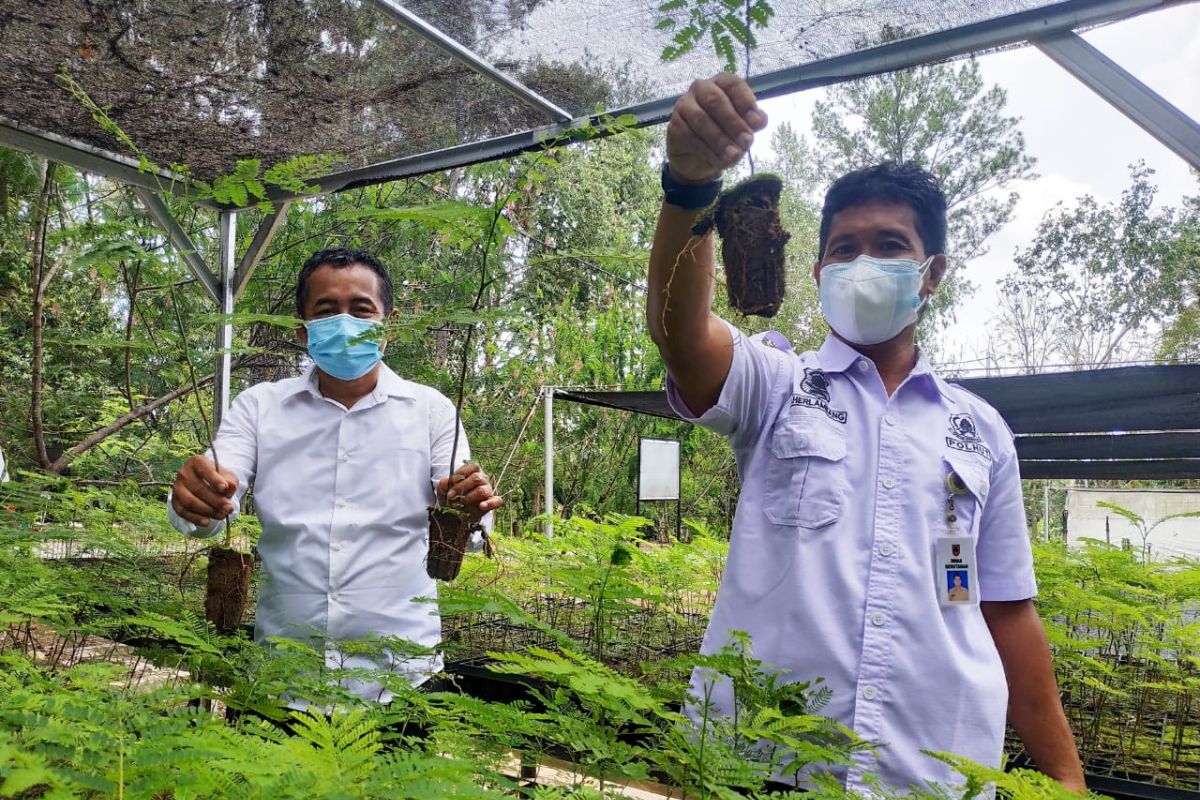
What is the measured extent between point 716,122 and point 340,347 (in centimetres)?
163

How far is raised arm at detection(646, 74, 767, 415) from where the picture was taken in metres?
1.29

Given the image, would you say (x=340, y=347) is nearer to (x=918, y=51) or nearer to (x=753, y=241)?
(x=753, y=241)

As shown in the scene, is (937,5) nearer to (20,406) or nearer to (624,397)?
(624,397)

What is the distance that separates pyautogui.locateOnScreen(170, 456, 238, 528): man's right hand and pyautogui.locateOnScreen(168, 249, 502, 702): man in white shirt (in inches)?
4.1

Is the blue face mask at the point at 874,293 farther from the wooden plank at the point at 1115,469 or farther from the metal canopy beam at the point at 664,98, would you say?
the wooden plank at the point at 1115,469

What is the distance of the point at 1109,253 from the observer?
2083 centimetres

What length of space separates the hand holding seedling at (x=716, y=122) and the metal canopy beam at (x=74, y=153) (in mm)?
3364

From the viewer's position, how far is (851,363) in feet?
6.43

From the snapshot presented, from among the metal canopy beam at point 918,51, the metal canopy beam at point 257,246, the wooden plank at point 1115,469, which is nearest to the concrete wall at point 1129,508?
the wooden plank at point 1115,469

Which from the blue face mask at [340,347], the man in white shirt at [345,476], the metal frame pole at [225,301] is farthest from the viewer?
the metal frame pole at [225,301]

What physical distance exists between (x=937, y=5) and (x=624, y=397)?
264cm

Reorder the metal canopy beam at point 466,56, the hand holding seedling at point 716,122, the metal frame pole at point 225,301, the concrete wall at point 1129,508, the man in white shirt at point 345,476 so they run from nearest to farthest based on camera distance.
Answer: the hand holding seedling at point 716,122
the man in white shirt at point 345,476
the metal canopy beam at point 466,56
the metal frame pole at point 225,301
the concrete wall at point 1129,508

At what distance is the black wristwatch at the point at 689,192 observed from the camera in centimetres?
147

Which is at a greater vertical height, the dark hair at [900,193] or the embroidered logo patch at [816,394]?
the dark hair at [900,193]
